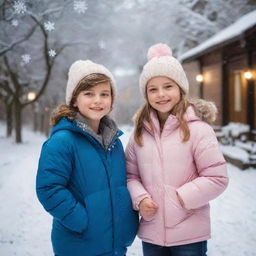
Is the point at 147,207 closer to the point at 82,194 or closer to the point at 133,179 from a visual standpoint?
the point at 133,179

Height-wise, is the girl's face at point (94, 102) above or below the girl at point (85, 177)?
above

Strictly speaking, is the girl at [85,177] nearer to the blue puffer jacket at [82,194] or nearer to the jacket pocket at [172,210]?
the blue puffer jacket at [82,194]

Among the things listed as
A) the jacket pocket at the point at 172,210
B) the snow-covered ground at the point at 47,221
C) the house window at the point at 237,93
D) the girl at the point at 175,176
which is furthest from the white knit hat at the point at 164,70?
the house window at the point at 237,93

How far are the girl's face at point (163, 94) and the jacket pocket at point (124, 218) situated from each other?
65cm

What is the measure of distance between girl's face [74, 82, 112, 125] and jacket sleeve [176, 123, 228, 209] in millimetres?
733

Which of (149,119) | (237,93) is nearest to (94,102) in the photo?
(149,119)

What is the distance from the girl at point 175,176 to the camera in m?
2.06

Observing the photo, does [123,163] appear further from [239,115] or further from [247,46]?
[239,115]

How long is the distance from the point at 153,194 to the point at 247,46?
989 centimetres

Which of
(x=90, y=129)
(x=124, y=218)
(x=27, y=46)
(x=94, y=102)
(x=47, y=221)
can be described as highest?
(x=27, y=46)

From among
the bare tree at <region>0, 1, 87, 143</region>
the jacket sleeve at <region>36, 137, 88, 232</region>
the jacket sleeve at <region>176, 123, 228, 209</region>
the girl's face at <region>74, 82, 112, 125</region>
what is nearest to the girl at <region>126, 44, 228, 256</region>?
the jacket sleeve at <region>176, 123, 228, 209</region>

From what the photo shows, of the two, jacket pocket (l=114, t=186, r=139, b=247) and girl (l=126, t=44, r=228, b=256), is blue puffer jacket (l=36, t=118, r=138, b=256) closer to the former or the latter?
jacket pocket (l=114, t=186, r=139, b=247)

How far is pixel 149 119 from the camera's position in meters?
2.40

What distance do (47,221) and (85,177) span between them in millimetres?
3258
